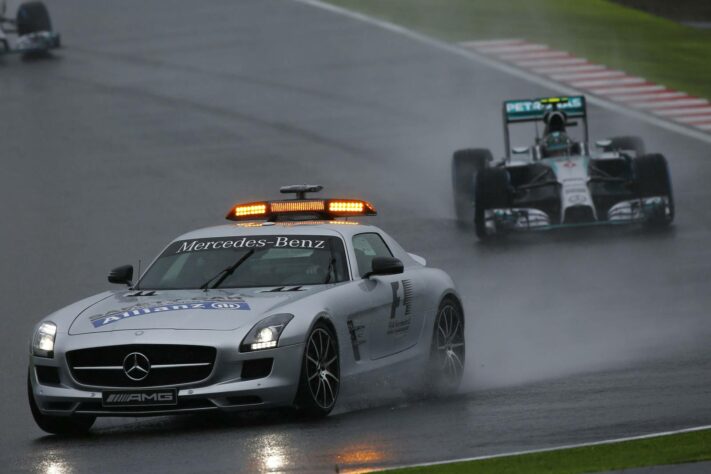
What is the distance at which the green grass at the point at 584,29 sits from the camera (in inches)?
1292

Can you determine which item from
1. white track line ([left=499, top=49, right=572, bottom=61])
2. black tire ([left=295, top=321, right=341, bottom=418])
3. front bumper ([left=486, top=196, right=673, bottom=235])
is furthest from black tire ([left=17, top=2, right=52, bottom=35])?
black tire ([left=295, top=321, right=341, bottom=418])

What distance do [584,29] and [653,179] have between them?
1598 cm

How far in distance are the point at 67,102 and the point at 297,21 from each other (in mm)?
7379

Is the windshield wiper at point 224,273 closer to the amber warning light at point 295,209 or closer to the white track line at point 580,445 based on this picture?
the amber warning light at point 295,209

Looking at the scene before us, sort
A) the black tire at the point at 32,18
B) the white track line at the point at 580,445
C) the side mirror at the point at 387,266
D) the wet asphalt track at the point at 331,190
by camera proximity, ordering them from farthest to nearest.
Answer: the black tire at the point at 32,18
the side mirror at the point at 387,266
the wet asphalt track at the point at 331,190
the white track line at the point at 580,445

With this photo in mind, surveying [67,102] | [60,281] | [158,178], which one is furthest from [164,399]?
[67,102]

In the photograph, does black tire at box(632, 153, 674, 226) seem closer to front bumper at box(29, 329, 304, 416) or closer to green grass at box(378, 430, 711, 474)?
front bumper at box(29, 329, 304, 416)

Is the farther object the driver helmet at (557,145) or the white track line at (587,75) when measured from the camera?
the white track line at (587,75)

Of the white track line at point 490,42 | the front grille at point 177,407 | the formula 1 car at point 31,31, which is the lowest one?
the front grille at point 177,407

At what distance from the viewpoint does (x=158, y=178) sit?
23953mm

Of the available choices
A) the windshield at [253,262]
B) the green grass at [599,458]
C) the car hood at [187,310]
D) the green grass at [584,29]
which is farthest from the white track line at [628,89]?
the green grass at [599,458]

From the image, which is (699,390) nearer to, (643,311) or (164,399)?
(164,399)

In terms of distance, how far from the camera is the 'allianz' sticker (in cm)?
1028

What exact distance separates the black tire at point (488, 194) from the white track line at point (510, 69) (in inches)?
266
